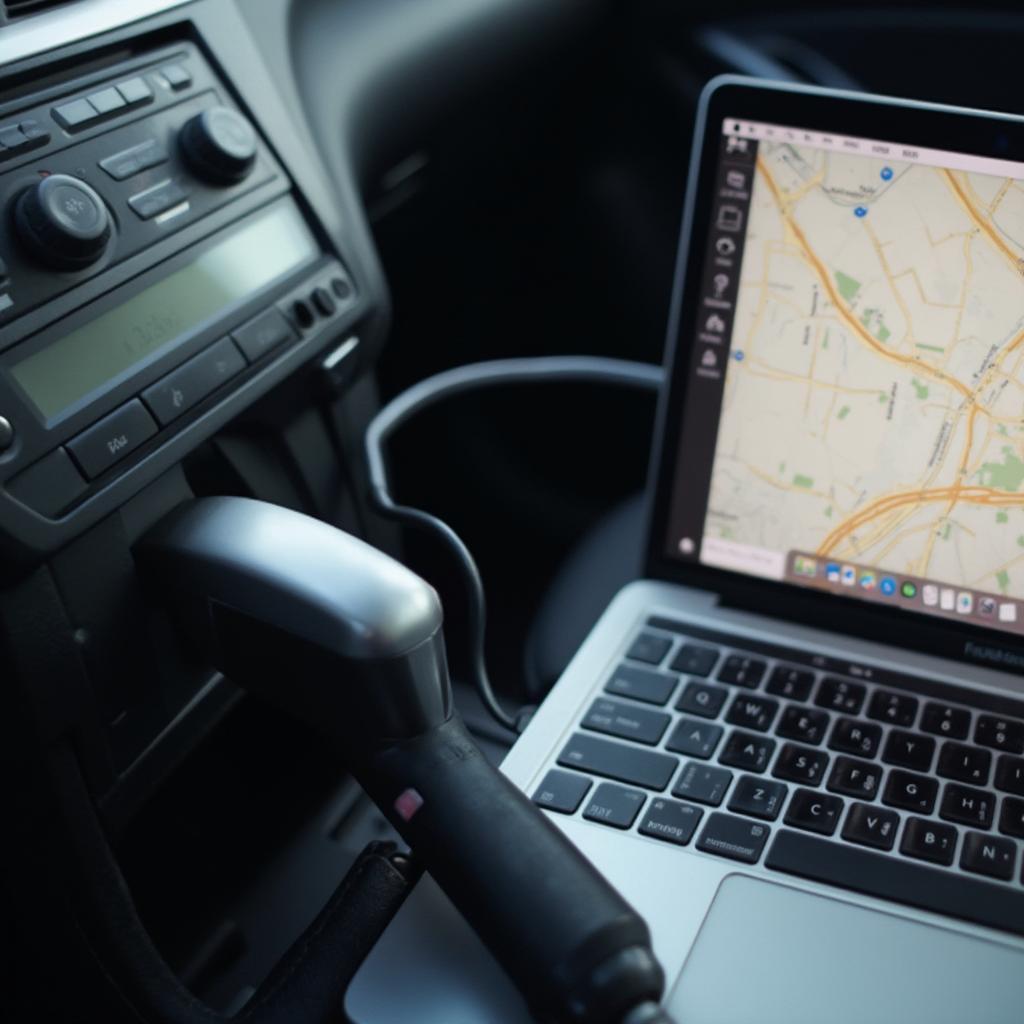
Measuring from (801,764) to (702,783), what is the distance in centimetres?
4

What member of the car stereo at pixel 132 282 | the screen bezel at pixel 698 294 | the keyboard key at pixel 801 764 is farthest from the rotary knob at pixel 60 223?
the keyboard key at pixel 801 764

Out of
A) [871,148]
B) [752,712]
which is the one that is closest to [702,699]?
[752,712]

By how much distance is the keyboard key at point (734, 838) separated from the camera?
50 centimetres

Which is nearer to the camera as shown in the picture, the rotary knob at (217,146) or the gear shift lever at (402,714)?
the gear shift lever at (402,714)

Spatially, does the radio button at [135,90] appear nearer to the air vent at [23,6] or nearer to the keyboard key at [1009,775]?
the air vent at [23,6]

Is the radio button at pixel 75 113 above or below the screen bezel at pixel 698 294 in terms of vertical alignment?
above

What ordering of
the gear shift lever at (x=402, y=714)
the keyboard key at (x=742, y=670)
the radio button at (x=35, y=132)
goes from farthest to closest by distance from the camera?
the keyboard key at (x=742, y=670) < the radio button at (x=35, y=132) < the gear shift lever at (x=402, y=714)

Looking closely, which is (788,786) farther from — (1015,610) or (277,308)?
(277,308)

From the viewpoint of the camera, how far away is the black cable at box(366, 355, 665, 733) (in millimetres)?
608

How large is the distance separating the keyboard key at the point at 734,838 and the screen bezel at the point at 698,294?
0.13 m

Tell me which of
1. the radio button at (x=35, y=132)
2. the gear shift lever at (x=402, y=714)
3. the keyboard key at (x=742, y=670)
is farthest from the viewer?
the keyboard key at (x=742, y=670)

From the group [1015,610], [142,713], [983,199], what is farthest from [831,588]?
[142,713]

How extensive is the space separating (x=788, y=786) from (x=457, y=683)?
0.85 ft

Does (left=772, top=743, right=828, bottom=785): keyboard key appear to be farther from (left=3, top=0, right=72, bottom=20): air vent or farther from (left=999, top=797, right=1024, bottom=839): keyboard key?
(left=3, top=0, right=72, bottom=20): air vent
